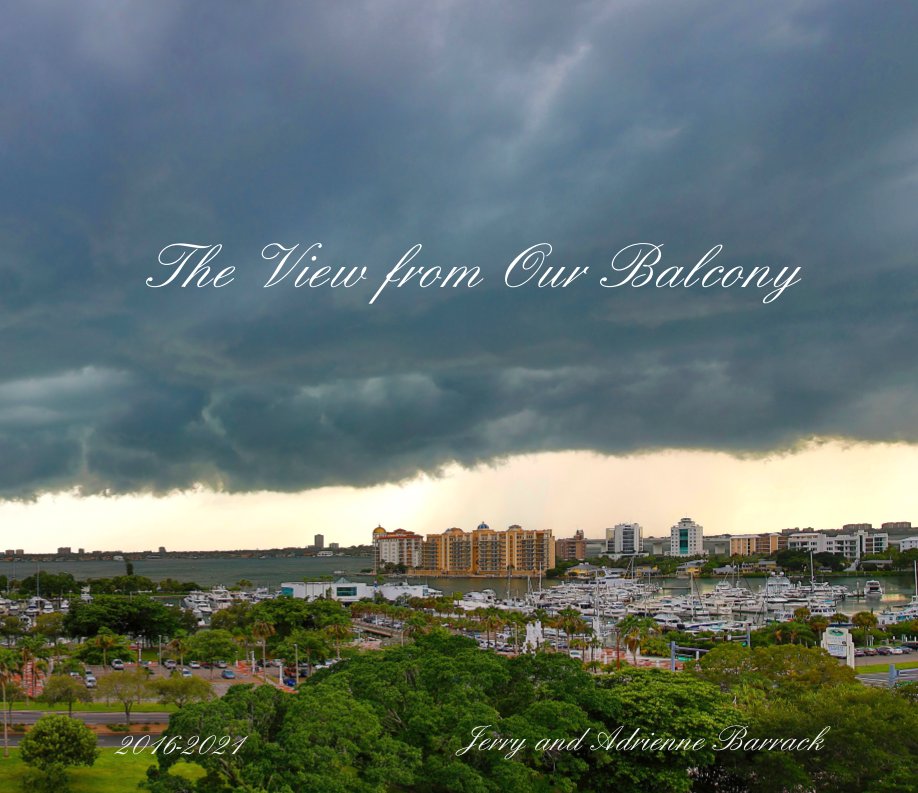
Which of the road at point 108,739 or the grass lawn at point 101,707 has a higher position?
the road at point 108,739

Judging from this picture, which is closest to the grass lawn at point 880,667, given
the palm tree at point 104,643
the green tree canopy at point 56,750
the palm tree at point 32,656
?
the green tree canopy at point 56,750

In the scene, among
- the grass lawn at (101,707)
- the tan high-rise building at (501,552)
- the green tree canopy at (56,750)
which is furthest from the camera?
the tan high-rise building at (501,552)

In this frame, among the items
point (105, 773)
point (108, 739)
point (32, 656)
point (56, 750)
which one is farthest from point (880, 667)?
point (32, 656)

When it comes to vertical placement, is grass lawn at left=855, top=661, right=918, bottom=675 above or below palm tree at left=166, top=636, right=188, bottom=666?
below

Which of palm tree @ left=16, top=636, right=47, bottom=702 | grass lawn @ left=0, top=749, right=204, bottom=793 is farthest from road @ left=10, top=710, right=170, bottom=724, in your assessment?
grass lawn @ left=0, top=749, right=204, bottom=793

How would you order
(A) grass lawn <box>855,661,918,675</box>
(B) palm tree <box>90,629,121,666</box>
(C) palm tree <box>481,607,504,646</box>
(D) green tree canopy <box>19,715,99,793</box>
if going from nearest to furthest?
(D) green tree canopy <box>19,715,99,793</box> → (A) grass lawn <box>855,661,918,675</box> → (B) palm tree <box>90,629,121,666</box> → (C) palm tree <box>481,607,504,646</box>

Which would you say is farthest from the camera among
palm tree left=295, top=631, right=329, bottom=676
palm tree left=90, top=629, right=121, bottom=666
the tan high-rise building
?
the tan high-rise building

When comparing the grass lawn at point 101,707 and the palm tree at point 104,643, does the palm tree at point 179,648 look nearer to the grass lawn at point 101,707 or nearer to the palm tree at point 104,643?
the palm tree at point 104,643

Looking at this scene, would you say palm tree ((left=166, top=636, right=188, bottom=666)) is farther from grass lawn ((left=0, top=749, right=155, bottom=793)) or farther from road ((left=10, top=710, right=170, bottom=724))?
grass lawn ((left=0, top=749, right=155, bottom=793))

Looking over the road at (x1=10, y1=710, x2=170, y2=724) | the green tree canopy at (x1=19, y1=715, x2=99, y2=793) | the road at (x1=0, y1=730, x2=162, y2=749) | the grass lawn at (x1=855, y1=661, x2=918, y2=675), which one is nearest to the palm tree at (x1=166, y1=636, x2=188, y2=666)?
the road at (x1=10, y1=710, x2=170, y2=724)

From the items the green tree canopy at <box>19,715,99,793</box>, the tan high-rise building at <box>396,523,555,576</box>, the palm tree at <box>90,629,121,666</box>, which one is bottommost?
the tan high-rise building at <box>396,523,555,576</box>

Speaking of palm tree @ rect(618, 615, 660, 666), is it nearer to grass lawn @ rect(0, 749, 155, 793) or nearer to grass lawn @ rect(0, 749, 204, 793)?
grass lawn @ rect(0, 749, 204, 793)

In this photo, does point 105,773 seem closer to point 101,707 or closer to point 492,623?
point 101,707

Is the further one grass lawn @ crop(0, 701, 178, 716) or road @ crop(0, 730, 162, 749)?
grass lawn @ crop(0, 701, 178, 716)
